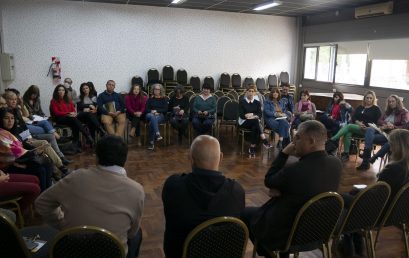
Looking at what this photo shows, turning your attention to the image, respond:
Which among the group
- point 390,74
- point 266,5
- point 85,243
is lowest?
point 85,243

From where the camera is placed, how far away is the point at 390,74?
25.5 feet

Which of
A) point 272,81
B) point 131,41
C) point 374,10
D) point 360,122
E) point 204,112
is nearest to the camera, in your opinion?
point 360,122

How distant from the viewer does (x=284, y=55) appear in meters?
10.4

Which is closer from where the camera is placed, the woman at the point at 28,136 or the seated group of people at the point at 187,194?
the seated group of people at the point at 187,194

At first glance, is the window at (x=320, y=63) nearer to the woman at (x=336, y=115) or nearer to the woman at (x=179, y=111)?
the woman at (x=336, y=115)

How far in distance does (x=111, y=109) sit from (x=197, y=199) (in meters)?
4.89

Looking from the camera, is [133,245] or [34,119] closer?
[133,245]

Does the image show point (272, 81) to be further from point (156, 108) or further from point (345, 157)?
point (345, 157)

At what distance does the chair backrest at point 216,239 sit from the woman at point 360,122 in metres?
3.97

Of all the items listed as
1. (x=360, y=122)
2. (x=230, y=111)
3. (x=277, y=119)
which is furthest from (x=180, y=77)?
(x=360, y=122)

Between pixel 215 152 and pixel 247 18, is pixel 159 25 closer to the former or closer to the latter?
pixel 247 18

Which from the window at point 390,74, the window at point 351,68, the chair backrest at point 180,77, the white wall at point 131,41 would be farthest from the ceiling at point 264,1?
the chair backrest at point 180,77

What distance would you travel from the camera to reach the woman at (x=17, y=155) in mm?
3044

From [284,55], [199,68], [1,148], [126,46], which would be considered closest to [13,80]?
[126,46]
